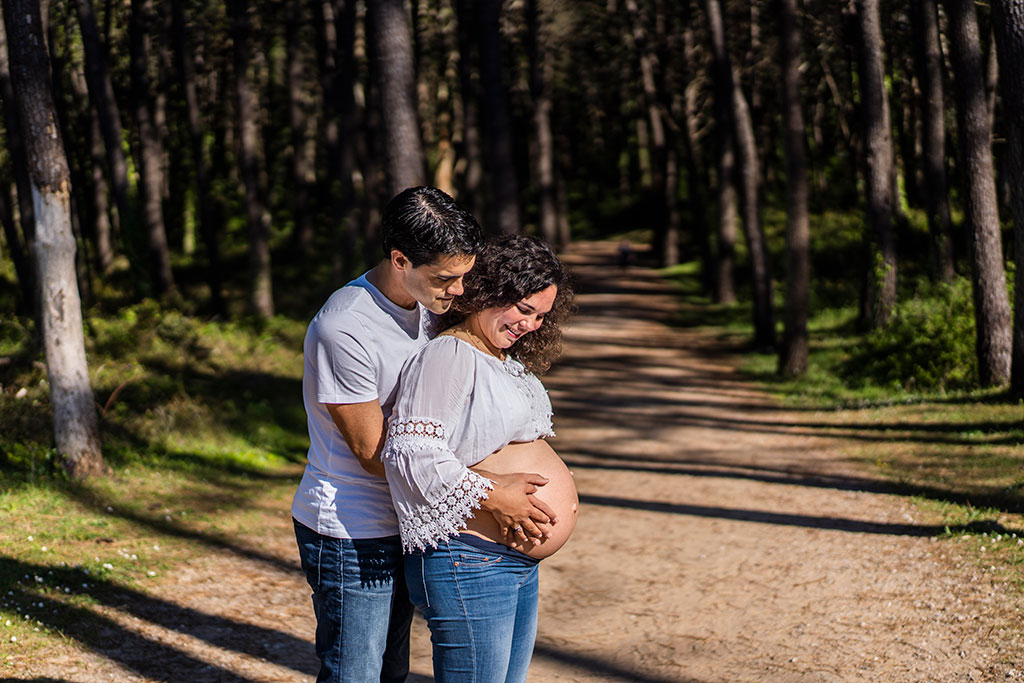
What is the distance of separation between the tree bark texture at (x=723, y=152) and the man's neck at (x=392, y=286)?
17715 millimetres

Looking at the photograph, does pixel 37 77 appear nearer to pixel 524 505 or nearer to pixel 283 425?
pixel 283 425

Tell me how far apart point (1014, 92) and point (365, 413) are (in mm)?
9045

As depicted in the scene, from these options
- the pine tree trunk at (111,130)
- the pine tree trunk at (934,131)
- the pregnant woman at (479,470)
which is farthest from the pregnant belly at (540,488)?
the pine tree trunk at (111,130)

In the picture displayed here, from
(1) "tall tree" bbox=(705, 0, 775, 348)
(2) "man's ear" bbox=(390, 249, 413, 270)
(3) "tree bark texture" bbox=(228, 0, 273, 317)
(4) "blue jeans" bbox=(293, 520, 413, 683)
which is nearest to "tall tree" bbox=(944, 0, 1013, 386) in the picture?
(1) "tall tree" bbox=(705, 0, 775, 348)

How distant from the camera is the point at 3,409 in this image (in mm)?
10141

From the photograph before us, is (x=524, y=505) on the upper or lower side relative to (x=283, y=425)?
upper

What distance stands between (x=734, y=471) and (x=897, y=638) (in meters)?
4.96

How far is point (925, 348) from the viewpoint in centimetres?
1494

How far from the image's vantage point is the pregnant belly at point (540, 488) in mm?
2873

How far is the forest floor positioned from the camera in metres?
5.74

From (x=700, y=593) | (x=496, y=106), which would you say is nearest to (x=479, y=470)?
(x=700, y=593)

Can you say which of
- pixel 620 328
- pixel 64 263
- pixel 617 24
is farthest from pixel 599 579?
pixel 617 24

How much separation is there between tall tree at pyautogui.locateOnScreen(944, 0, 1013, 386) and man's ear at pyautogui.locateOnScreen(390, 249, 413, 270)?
449 inches

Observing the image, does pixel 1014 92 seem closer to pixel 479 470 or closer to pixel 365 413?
pixel 479 470
